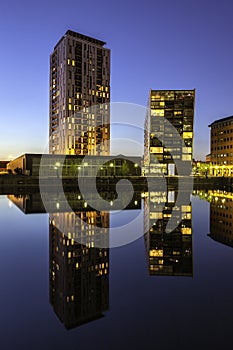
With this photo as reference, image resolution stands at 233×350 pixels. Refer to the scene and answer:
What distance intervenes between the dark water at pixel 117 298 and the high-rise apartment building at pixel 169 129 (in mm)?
127413

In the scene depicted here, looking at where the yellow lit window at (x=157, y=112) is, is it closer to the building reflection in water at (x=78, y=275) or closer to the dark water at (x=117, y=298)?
the building reflection in water at (x=78, y=275)

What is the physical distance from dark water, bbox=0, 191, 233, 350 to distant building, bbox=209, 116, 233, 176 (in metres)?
134

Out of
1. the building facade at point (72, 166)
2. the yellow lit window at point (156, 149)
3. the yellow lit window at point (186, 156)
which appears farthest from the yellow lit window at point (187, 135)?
the building facade at point (72, 166)

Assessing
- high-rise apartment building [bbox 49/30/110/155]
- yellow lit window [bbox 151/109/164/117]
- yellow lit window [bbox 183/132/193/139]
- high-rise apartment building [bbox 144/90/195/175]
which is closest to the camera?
high-rise apartment building [bbox 49/30/110/155]

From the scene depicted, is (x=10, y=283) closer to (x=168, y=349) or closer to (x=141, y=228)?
(x=168, y=349)

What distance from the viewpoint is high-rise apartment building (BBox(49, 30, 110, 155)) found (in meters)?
126

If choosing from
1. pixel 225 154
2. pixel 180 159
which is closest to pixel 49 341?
pixel 180 159

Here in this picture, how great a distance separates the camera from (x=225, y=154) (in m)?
141

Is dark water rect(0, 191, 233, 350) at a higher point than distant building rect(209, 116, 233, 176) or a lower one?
lower

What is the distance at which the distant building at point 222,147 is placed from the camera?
452 feet

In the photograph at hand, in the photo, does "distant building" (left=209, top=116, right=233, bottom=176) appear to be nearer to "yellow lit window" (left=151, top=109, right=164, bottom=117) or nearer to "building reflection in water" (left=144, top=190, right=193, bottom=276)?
"yellow lit window" (left=151, top=109, right=164, bottom=117)

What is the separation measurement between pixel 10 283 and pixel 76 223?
1134 centimetres

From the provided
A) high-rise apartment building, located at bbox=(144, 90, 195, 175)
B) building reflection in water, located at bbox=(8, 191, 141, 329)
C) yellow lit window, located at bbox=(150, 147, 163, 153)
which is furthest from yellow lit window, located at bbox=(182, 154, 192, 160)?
building reflection in water, located at bbox=(8, 191, 141, 329)

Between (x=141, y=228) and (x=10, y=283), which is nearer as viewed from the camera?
(x=10, y=283)
